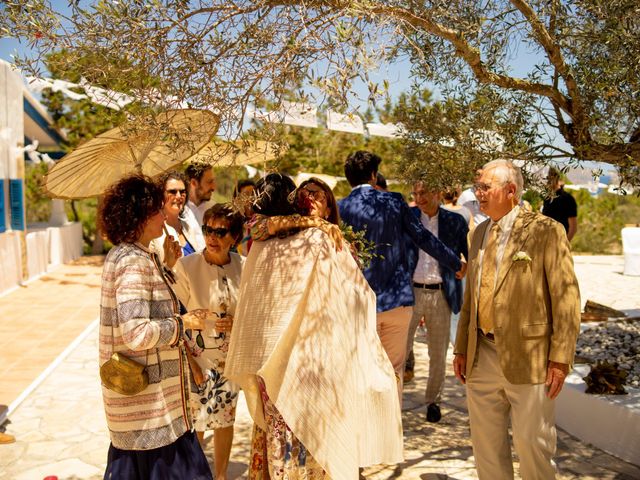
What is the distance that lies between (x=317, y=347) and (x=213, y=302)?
46.2 inches

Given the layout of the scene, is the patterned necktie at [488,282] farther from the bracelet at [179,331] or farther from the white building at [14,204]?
the white building at [14,204]

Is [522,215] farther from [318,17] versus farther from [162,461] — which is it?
[162,461]

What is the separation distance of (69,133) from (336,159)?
28.4ft

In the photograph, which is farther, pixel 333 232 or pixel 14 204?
pixel 14 204

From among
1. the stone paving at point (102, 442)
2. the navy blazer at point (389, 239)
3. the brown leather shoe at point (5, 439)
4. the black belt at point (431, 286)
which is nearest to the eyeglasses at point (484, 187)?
the navy blazer at point (389, 239)

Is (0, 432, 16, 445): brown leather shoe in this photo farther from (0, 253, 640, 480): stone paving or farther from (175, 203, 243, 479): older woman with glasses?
(175, 203, 243, 479): older woman with glasses

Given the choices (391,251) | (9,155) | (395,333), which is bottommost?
(395,333)

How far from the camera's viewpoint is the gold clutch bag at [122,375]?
336 cm

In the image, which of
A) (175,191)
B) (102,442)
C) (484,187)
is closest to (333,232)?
(484,187)

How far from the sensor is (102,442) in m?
5.88

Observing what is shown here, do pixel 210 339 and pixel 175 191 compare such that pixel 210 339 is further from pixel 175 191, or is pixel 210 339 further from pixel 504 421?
pixel 504 421

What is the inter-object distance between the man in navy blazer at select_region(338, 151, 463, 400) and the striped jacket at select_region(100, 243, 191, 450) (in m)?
2.14

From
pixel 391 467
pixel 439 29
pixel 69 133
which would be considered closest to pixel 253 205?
pixel 439 29

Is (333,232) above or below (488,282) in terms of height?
above
